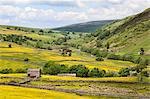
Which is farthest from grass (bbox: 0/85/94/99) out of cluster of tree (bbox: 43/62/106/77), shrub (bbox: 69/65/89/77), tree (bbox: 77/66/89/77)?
shrub (bbox: 69/65/89/77)

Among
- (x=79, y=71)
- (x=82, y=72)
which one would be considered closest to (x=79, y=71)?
(x=79, y=71)

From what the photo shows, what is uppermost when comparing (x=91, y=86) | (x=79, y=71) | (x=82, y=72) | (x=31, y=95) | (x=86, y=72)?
(x=31, y=95)

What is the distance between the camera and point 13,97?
104250mm

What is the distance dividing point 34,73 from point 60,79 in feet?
38.5

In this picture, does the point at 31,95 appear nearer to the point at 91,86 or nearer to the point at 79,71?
the point at 91,86

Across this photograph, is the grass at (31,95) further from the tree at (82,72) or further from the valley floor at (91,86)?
the tree at (82,72)

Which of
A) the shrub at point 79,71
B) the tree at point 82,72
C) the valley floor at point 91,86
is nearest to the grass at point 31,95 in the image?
the valley floor at point 91,86

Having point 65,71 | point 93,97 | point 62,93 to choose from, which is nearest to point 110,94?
point 93,97

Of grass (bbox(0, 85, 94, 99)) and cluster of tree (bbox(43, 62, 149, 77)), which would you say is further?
cluster of tree (bbox(43, 62, 149, 77))

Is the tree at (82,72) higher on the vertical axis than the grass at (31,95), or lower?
lower

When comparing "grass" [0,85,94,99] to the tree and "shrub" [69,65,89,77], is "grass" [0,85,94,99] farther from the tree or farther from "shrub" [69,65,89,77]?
"shrub" [69,65,89,77]

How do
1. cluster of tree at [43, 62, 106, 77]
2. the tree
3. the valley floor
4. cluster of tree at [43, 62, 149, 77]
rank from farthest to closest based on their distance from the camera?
the tree < cluster of tree at [43, 62, 106, 77] < cluster of tree at [43, 62, 149, 77] < the valley floor

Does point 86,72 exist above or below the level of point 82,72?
above

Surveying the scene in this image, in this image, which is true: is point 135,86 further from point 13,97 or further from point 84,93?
point 13,97
